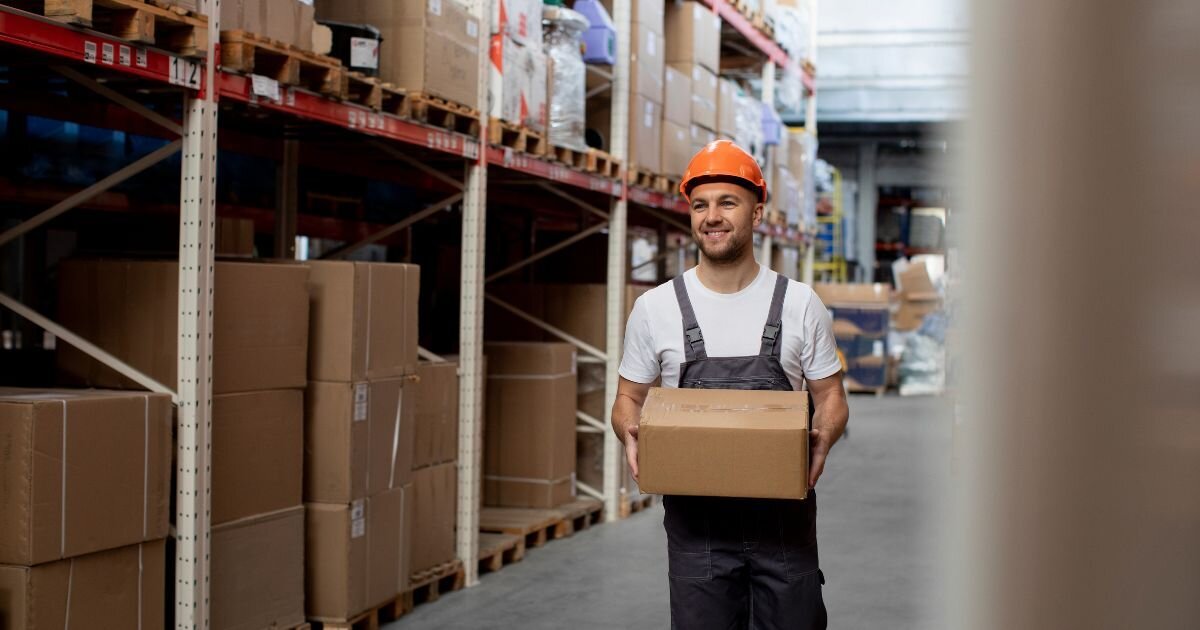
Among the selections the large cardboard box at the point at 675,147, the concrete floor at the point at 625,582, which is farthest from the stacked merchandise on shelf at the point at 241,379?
the large cardboard box at the point at 675,147

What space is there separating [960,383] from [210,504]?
4.01m

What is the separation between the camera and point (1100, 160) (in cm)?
55

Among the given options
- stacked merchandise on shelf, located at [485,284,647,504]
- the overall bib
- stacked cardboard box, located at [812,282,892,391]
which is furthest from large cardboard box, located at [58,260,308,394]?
stacked cardboard box, located at [812,282,892,391]

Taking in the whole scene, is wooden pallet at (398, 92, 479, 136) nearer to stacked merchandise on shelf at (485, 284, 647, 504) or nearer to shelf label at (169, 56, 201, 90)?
shelf label at (169, 56, 201, 90)

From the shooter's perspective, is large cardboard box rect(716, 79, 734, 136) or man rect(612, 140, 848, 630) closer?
man rect(612, 140, 848, 630)

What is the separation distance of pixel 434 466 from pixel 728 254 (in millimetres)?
3479

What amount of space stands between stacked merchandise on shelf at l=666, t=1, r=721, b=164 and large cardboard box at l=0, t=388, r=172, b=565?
20.0ft

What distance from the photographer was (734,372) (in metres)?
2.89

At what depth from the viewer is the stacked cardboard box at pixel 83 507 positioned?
3.55 m

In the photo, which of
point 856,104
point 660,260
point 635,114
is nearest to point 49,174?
point 635,114

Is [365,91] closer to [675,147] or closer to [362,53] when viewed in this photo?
[362,53]

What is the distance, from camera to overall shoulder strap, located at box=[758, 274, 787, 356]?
2.88m

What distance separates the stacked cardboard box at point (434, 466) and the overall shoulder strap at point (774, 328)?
125 inches

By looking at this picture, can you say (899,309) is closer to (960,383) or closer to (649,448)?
(649,448)
